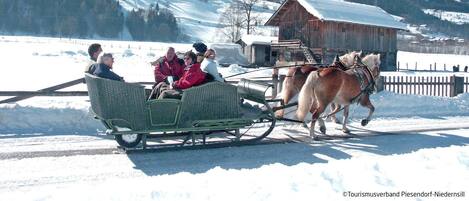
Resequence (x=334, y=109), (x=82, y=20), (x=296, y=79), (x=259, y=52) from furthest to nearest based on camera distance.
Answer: (x=82, y=20) < (x=259, y=52) < (x=334, y=109) < (x=296, y=79)

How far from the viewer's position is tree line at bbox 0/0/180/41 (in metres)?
108

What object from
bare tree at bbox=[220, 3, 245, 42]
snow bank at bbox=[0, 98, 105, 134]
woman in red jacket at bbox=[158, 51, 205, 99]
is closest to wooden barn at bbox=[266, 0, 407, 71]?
bare tree at bbox=[220, 3, 245, 42]

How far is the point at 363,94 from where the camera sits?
429 inches

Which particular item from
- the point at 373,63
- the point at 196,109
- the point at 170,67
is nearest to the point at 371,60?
the point at 373,63

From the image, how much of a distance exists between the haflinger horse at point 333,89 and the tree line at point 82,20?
340 feet

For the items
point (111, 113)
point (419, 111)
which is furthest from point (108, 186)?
point (419, 111)

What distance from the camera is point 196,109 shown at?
8234mm

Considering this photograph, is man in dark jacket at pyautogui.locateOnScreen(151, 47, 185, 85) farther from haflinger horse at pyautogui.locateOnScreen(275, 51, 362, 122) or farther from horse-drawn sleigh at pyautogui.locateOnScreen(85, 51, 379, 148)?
haflinger horse at pyautogui.locateOnScreen(275, 51, 362, 122)

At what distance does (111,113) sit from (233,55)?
123 feet

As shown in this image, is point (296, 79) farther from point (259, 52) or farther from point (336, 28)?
point (259, 52)

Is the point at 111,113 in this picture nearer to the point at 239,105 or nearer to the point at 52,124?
the point at 239,105

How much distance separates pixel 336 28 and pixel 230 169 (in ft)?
121

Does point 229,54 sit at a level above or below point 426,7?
below

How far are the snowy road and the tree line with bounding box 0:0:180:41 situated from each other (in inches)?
4127
